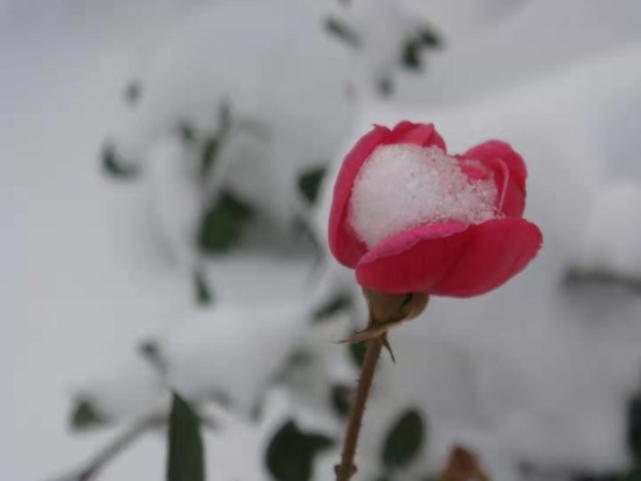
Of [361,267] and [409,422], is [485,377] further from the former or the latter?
[361,267]

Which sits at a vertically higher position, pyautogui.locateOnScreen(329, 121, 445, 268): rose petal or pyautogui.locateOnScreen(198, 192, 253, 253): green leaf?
pyautogui.locateOnScreen(329, 121, 445, 268): rose petal

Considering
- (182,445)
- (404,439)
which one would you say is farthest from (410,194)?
(404,439)

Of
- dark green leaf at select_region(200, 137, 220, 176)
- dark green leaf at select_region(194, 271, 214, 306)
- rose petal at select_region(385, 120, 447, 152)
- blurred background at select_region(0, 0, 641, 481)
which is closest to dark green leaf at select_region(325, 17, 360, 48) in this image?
blurred background at select_region(0, 0, 641, 481)

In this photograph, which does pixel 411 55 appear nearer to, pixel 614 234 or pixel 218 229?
pixel 218 229

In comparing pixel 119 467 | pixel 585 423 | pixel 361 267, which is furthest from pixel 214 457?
pixel 361 267

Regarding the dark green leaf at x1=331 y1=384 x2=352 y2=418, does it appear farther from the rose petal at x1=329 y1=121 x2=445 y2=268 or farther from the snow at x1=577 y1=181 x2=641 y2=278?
the rose petal at x1=329 y1=121 x2=445 y2=268

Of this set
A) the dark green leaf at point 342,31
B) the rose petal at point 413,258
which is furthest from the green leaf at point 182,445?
the dark green leaf at point 342,31
